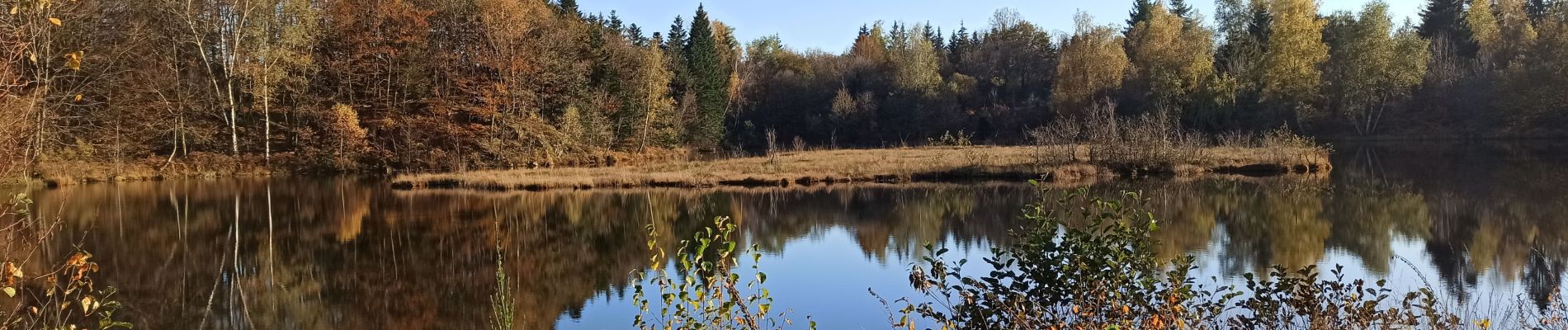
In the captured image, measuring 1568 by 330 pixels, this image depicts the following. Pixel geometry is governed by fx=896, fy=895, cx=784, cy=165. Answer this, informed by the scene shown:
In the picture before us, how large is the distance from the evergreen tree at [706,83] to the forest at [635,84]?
13 cm

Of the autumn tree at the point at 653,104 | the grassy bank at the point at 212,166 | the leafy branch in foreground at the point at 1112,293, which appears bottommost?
the leafy branch in foreground at the point at 1112,293

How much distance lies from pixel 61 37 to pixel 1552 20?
63720 millimetres

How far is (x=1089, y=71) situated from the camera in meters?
49.5

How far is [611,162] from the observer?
41.9 meters

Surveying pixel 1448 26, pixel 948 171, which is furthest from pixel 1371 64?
pixel 948 171

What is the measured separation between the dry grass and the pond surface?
6.38 ft

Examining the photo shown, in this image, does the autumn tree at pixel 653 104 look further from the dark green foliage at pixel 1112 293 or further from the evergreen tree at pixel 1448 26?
the evergreen tree at pixel 1448 26

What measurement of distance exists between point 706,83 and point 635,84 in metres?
7.22

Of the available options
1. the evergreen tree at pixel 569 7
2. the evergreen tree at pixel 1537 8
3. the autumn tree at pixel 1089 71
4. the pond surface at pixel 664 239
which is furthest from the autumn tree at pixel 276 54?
the evergreen tree at pixel 1537 8

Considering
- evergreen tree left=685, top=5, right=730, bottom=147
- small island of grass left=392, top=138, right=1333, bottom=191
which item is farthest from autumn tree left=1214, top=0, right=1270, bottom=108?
evergreen tree left=685, top=5, right=730, bottom=147

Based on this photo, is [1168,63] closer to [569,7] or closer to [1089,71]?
[1089,71]

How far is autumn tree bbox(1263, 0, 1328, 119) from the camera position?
45.8m

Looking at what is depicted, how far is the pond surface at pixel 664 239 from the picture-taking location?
10117 mm

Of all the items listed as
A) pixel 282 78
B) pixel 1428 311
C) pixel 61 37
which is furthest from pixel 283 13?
pixel 1428 311
